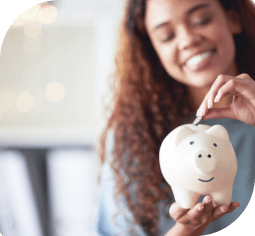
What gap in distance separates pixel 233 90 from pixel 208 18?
0.64 feet

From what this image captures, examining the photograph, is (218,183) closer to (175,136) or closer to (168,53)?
(175,136)

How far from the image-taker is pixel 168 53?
752 mm

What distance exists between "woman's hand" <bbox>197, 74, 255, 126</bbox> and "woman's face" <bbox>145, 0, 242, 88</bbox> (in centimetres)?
8

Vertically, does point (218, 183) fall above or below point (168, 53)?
below

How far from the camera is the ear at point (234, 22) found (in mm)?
749

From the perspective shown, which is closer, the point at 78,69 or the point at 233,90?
the point at 233,90

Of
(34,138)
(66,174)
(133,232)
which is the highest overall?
(34,138)

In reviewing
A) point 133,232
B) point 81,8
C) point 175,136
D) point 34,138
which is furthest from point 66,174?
point 81,8

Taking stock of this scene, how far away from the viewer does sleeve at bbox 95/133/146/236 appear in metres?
0.78

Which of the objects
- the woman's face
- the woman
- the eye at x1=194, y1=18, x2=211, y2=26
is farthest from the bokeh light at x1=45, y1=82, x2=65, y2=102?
the eye at x1=194, y1=18, x2=211, y2=26

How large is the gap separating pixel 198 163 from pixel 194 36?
0.33 meters

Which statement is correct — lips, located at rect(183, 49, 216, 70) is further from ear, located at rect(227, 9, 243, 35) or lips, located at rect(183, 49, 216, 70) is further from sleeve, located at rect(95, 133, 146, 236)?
sleeve, located at rect(95, 133, 146, 236)

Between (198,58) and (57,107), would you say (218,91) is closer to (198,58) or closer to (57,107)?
(198,58)

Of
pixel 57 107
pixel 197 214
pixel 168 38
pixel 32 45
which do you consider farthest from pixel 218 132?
pixel 32 45
